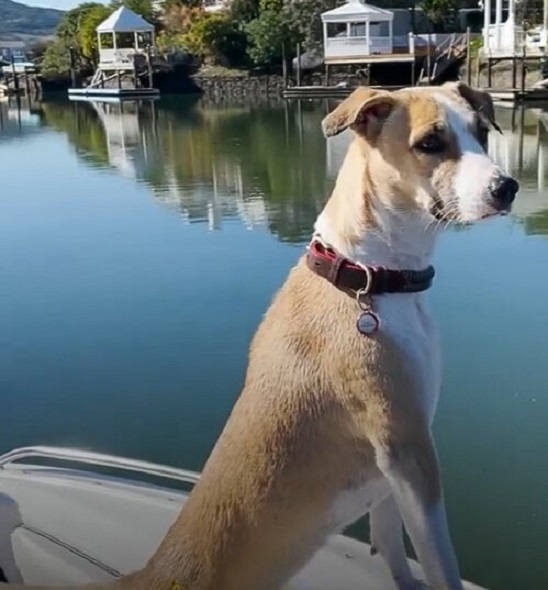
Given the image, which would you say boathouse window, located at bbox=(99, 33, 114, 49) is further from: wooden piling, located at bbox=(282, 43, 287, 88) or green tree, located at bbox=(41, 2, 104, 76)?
wooden piling, located at bbox=(282, 43, 287, 88)

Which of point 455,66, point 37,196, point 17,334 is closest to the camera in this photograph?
point 17,334

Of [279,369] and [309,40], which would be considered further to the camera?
[309,40]

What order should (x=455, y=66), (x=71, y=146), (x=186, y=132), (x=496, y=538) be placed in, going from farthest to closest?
(x=455, y=66) < (x=186, y=132) < (x=71, y=146) < (x=496, y=538)

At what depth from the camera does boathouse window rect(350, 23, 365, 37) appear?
30.3m

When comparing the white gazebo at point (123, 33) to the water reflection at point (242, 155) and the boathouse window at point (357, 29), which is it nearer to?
the water reflection at point (242, 155)

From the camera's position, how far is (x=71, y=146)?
763 inches

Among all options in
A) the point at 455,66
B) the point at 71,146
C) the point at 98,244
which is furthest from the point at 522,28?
the point at 98,244

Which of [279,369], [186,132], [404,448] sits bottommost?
[186,132]

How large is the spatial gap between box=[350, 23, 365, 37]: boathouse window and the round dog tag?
2943 cm

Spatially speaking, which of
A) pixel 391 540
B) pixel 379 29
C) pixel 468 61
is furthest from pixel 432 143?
pixel 379 29

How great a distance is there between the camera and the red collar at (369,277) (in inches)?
76.7

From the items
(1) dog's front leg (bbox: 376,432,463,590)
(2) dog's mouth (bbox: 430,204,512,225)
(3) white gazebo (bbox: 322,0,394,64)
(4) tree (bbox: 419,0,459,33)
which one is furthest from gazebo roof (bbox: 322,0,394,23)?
(1) dog's front leg (bbox: 376,432,463,590)

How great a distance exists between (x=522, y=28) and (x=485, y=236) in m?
18.7

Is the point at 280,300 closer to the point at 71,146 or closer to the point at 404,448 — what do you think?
the point at 404,448
